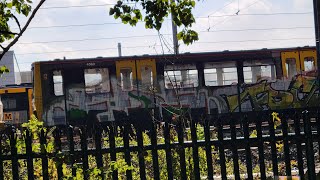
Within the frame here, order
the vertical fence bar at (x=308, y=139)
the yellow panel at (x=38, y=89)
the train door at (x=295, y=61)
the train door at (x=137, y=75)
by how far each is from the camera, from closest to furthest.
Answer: the vertical fence bar at (x=308, y=139)
the yellow panel at (x=38, y=89)
the train door at (x=137, y=75)
the train door at (x=295, y=61)

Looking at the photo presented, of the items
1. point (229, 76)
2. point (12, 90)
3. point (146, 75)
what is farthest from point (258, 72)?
point (12, 90)

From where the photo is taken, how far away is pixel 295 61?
17.6 meters

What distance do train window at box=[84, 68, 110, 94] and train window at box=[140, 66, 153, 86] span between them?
1305 mm

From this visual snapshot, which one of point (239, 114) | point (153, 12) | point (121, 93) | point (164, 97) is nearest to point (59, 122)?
point (121, 93)

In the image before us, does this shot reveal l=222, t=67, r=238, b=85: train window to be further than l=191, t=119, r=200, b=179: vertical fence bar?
Yes

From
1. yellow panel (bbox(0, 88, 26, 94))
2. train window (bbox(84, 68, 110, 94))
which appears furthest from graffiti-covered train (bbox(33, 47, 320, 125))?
yellow panel (bbox(0, 88, 26, 94))

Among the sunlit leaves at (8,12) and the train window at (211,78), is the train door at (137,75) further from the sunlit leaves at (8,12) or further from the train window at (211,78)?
the sunlit leaves at (8,12)

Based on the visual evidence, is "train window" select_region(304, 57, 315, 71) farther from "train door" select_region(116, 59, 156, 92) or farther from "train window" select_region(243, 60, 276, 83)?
"train door" select_region(116, 59, 156, 92)

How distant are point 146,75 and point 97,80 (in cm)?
183

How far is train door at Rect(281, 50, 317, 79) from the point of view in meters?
17.4

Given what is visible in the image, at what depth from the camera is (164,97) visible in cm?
1688

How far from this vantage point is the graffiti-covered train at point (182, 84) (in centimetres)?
1647

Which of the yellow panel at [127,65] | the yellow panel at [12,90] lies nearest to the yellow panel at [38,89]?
the yellow panel at [127,65]

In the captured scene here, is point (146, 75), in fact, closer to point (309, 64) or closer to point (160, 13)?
point (309, 64)
